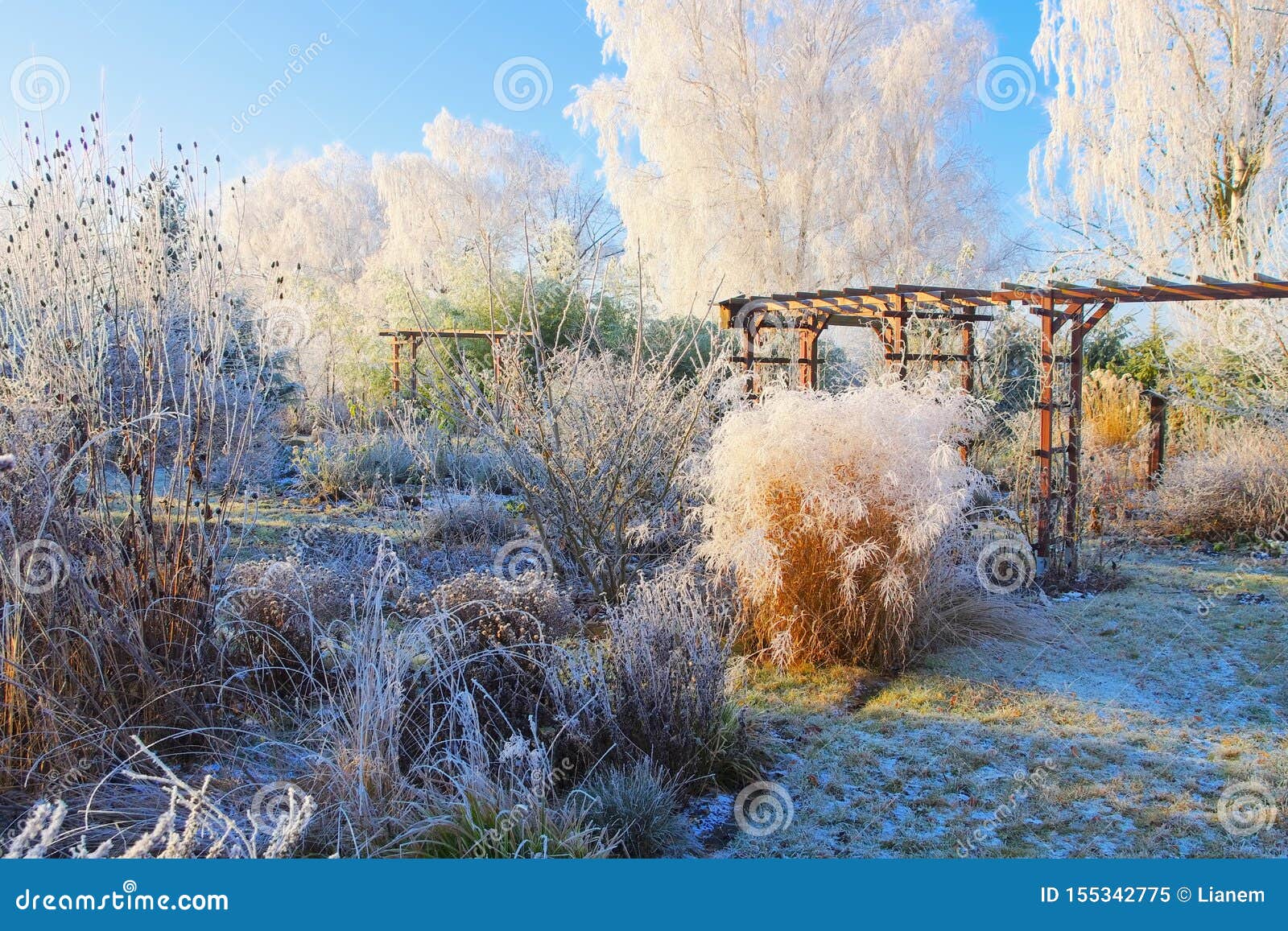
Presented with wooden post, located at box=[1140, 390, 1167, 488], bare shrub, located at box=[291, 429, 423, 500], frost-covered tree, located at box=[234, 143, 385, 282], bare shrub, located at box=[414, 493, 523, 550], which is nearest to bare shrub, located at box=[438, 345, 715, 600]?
bare shrub, located at box=[414, 493, 523, 550]

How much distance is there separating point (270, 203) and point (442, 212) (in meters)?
12.3

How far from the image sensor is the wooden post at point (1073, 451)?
6.24 meters

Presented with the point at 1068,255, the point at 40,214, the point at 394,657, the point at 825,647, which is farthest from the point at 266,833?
the point at 1068,255

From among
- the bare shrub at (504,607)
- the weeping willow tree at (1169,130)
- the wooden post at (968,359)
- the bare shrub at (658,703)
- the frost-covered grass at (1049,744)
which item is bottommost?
the frost-covered grass at (1049,744)

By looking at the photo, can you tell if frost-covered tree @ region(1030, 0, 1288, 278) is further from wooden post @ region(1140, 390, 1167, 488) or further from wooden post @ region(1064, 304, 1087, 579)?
wooden post @ region(1064, 304, 1087, 579)

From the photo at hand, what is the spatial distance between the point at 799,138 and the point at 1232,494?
36.7 feet

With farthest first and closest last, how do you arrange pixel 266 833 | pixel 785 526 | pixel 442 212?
1. pixel 442 212
2. pixel 785 526
3. pixel 266 833

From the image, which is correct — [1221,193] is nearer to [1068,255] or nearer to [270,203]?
[1068,255]

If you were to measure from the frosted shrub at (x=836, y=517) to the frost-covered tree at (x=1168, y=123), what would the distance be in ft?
25.3

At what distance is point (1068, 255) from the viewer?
40.0 ft

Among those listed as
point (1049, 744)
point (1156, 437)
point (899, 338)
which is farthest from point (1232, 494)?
point (1049, 744)

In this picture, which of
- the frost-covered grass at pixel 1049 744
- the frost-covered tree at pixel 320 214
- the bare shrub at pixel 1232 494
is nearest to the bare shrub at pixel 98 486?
the frost-covered grass at pixel 1049 744

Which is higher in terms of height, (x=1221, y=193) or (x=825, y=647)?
(x=1221, y=193)

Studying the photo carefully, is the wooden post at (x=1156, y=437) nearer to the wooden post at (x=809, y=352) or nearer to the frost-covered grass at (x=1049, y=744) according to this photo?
the wooden post at (x=809, y=352)
